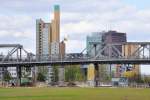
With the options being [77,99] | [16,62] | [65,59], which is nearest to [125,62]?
[65,59]

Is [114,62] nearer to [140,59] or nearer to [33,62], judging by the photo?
[140,59]

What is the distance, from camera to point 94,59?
7721 inches

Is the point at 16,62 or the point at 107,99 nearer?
the point at 107,99

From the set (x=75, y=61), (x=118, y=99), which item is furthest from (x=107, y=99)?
(x=75, y=61)

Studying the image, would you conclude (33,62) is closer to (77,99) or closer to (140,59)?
(140,59)

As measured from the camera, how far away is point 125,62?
194m

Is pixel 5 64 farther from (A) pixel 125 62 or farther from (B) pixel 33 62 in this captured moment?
(A) pixel 125 62

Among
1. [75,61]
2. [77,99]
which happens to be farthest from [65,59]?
[77,99]

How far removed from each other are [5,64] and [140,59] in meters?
40.8

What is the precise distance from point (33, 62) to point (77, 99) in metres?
130

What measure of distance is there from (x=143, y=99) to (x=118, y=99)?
99.9 inches

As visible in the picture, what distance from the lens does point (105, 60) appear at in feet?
638

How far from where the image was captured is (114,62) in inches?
7682

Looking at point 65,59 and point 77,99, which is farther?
point 65,59
